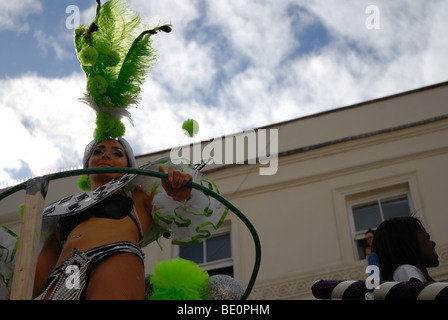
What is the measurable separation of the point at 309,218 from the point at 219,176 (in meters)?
1.88

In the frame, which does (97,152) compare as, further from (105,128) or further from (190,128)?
(190,128)

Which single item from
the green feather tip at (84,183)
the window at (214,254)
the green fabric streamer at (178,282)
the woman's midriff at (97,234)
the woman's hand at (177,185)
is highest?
the window at (214,254)

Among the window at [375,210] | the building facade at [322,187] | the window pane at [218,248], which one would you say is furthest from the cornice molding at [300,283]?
the window pane at [218,248]

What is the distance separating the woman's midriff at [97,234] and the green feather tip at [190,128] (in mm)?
688

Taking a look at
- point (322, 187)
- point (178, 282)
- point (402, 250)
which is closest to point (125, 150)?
point (178, 282)

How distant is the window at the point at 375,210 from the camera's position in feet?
34.4

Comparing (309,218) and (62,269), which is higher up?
(309,218)

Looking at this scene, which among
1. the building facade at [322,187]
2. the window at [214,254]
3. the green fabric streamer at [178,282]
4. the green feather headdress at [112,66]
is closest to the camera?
the green fabric streamer at [178,282]

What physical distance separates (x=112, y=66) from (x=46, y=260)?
1.39m

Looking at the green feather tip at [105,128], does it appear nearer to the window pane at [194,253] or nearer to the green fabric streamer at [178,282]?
the green fabric streamer at [178,282]
